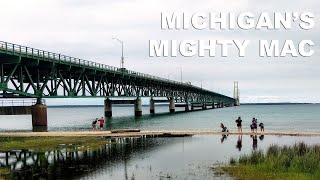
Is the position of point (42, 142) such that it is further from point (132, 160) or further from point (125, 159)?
point (132, 160)

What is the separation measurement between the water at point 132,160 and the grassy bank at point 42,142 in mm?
1735

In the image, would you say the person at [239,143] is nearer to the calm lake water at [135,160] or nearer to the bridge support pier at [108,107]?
the calm lake water at [135,160]

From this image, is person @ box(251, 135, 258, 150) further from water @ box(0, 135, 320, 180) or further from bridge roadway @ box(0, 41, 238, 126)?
bridge roadway @ box(0, 41, 238, 126)

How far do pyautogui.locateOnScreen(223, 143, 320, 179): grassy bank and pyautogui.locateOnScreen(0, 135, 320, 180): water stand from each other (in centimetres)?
143

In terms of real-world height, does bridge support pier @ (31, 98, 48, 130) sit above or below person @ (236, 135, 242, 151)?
above

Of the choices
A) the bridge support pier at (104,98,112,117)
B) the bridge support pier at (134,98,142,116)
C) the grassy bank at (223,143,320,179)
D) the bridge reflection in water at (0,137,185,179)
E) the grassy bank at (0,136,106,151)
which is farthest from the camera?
the bridge support pier at (134,98,142,116)

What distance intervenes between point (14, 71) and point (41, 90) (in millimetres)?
9368

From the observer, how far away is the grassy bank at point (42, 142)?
125ft

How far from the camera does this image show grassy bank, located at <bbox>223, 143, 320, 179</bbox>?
2353 centimetres

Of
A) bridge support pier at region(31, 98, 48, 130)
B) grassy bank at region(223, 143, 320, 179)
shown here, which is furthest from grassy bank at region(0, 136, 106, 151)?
bridge support pier at region(31, 98, 48, 130)

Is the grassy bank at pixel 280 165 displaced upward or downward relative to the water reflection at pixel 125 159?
upward

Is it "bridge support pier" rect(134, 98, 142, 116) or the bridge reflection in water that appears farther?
"bridge support pier" rect(134, 98, 142, 116)

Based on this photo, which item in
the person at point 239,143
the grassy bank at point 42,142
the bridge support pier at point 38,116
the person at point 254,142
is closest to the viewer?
the person at point 254,142

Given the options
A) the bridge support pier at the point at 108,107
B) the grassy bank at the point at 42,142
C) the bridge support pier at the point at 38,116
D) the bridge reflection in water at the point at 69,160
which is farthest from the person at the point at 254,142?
the bridge support pier at the point at 108,107
